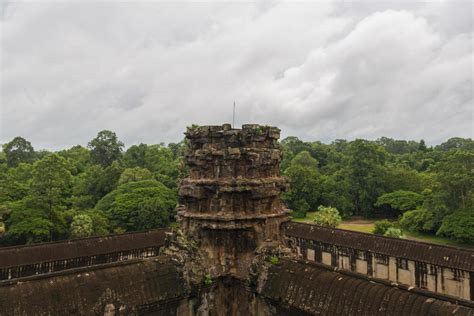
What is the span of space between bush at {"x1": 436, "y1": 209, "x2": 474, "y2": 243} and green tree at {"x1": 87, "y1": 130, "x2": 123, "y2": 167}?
173 ft

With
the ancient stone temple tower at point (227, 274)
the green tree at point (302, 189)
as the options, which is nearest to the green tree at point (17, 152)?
the green tree at point (302, 189)

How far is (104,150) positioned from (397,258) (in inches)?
2291

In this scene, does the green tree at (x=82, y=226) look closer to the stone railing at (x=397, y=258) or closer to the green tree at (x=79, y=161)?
the stone railing at (x=397, y=258)

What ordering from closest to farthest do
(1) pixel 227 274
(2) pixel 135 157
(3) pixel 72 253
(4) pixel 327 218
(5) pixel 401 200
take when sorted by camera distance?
1. (1) pixel 227 274
2. (3) pixel 72 253
3. (4) pixel 327 218
4. (5) pixel 401 200
5. (2) pixel 135 157

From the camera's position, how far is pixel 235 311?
29.6ft

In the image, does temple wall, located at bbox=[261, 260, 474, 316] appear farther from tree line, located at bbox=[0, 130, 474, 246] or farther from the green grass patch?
the green grass patch

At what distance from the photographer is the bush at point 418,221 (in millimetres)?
34500

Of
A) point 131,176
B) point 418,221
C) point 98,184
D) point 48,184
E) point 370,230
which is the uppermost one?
point 131,176

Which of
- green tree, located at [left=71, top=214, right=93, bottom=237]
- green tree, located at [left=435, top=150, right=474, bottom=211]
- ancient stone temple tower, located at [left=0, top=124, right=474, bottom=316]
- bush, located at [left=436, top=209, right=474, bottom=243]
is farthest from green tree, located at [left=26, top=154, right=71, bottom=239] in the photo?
green tree, located at [left=435, top=150, right=474, bottom=211]

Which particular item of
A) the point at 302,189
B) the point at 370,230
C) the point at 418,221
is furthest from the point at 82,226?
the point at 418,221

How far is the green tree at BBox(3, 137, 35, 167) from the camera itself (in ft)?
232

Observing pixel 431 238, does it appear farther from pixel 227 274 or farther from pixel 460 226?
pixel 227 274

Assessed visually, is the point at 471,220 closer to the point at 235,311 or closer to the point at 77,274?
the point at 235,311

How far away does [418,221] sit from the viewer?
35750 mm
